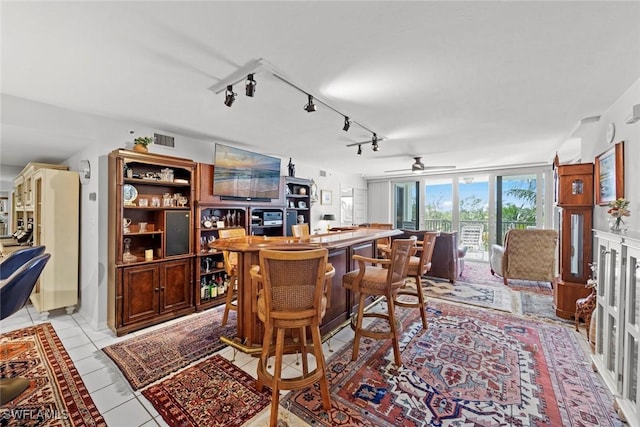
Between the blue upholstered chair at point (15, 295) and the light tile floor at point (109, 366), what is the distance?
36 centimetres

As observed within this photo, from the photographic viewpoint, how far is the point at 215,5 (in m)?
1.45

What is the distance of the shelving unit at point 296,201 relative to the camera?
18.1ft

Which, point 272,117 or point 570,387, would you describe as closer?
point 570,387

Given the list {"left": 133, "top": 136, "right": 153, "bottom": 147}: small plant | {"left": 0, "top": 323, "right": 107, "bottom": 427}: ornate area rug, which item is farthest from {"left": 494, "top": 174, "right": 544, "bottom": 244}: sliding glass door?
{"left": 0, "top": 323, "right": 107, "bottom": 427}: ornate area rug

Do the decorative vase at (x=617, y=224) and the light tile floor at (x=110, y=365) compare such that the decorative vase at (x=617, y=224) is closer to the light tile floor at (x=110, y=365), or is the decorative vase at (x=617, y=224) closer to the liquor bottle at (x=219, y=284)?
the light tile floor at (x=110, y=365)

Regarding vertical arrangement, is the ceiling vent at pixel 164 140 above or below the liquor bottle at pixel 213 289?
above

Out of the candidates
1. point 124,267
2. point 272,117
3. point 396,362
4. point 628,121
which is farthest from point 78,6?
point 628,121

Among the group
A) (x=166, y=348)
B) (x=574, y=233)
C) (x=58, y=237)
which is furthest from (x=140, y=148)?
(x=574, y=233)

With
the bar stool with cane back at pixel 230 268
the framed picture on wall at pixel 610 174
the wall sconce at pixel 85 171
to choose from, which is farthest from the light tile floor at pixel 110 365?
the wall sconce at pixel 85 171

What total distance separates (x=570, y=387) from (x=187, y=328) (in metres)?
3.61

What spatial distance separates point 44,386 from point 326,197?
586 cm

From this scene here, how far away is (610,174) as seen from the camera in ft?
8.95

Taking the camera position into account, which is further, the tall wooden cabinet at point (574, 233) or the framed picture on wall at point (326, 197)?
the framed picture on wall at point (326, 197)

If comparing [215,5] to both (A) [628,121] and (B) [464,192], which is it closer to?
(A) [628,121]
